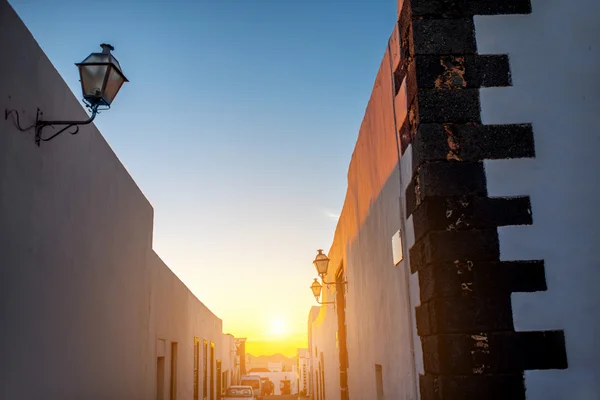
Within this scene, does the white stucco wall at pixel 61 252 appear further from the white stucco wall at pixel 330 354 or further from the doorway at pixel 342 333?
the white stucco wall at pixel 330 354

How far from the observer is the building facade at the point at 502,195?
11.7 ft

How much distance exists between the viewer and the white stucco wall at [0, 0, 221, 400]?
169 inches

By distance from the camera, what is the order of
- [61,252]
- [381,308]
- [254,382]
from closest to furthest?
[61,252] → [381,308] → [254,382]

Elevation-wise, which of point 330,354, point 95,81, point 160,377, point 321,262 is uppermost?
point 95,81

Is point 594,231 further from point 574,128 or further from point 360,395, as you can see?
point 360,395

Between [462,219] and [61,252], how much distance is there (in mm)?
3681

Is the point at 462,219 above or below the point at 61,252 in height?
below

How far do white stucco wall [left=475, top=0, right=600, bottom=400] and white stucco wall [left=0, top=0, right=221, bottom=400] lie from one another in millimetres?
3471

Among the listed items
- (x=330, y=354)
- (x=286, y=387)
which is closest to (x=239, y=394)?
(x=330, y=354)

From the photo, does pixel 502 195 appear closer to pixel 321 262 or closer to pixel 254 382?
pixel 321 262

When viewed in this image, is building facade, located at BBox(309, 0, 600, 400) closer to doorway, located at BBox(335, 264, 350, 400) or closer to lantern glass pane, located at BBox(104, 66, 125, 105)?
lantern glass pane, located at BBox(104, 66, 125, 105)

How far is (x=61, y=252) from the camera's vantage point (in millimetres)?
5344

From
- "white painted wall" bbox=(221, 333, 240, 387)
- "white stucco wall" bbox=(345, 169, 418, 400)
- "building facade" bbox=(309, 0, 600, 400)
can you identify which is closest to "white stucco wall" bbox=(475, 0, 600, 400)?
"building facade" bbox=(309, 0, 600, 400)

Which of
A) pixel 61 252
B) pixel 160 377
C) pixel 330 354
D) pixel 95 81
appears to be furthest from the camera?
pixel 330 354
